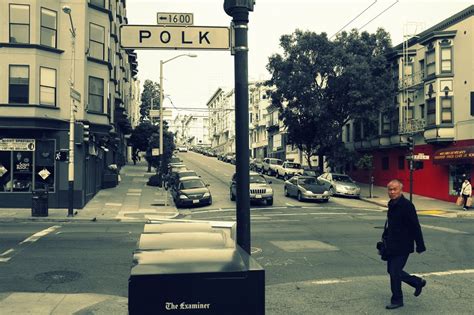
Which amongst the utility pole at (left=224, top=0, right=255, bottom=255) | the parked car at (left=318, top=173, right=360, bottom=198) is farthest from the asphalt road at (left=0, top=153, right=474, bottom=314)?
the parked car at (left=318, top=173, right=360, bottom=198)

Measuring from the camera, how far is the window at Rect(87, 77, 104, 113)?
28188 mm

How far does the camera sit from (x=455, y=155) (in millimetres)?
29625

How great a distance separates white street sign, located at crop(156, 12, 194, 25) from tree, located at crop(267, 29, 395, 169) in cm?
3009

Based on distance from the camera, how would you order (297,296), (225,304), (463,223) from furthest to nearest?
(463,223)
(297,296)
(225,304)

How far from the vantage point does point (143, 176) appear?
148 ft

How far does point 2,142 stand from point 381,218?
19229mm

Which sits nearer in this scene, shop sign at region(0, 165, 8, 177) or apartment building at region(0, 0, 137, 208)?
apartment building at region(0, 0, 137, 208)

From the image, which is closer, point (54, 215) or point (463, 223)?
point (463, 223)

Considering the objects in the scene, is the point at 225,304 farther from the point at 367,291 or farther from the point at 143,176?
the point at 143,176

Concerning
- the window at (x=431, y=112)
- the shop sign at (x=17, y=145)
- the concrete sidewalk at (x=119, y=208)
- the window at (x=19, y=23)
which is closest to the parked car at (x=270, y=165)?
the concrete sidewalk at (x=119, y=208)

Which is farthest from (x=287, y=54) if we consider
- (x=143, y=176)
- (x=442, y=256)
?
(x=442, y=256)

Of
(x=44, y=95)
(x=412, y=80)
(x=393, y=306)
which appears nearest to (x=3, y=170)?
(x=44, y=95)

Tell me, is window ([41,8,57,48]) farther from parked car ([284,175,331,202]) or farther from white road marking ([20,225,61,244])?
parked car ([284,175,331,202])

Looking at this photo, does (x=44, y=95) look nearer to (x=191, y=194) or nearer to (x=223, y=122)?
(x=191, y=194)
